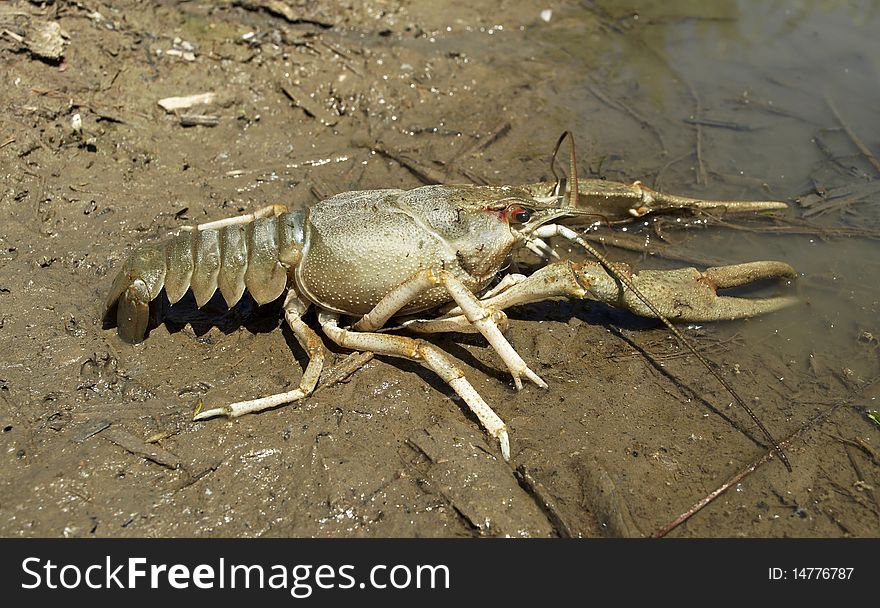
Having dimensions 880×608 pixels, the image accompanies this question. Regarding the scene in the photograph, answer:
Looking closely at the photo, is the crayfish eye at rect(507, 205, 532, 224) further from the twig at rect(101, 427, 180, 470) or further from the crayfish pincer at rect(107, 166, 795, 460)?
the twig at rect(101, 427, 180, 470)

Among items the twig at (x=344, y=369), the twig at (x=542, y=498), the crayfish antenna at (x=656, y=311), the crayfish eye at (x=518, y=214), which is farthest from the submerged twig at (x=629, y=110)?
the twig at (x=542, y=498)

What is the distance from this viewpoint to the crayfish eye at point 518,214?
4.75 m

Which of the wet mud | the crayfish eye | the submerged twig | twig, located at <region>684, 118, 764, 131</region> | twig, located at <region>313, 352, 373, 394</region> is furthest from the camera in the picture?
twig, located at <region>684, 118, 764, 131</region>

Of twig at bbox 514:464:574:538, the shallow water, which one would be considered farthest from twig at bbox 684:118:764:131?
twig at bbox 514:464:574:538

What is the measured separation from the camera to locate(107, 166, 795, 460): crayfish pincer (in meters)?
4.62

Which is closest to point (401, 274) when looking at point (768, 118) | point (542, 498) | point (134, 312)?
point (542, 498)

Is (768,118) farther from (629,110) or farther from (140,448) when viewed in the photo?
(140,448)

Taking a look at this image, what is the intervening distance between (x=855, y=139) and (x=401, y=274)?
5.23 meters

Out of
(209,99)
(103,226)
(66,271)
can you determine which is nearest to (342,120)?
(209,99)

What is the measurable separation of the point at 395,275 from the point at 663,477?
2152 mm

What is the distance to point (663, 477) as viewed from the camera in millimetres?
4051

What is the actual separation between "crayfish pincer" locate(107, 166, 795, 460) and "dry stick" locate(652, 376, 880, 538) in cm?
89

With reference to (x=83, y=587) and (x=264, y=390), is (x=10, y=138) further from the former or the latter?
(x=83, y=587)

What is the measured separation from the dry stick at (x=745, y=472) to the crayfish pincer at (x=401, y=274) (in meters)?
0.89
